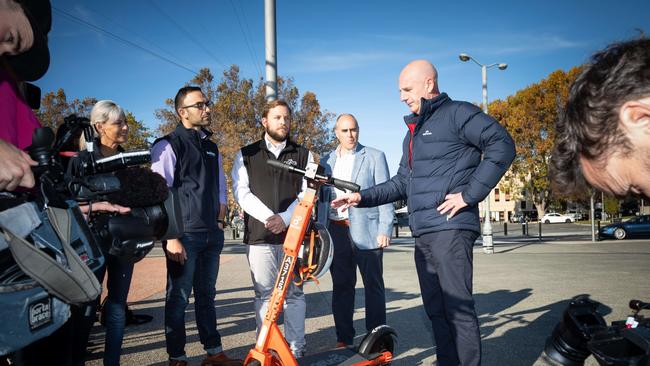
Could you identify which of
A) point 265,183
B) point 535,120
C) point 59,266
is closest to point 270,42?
point 265,183

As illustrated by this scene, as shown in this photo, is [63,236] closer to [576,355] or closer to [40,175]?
[40,175]

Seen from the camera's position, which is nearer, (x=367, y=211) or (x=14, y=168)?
(x=14, y=168)

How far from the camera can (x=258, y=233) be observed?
3.77 m

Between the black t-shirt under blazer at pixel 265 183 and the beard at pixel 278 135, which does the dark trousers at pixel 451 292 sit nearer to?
the black t-shirt under blazer at pixel 265 183

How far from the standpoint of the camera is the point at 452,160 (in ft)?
9.78

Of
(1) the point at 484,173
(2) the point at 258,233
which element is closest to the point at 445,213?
(1) the point at 484,173

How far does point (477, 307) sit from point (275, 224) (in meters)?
3.65

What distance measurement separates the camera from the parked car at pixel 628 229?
64.6 feet

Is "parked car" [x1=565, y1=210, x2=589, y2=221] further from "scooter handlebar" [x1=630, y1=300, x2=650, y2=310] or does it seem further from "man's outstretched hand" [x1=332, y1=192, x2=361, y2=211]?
"scooter handlebar" [x1=630, y1=300, x2=650, y2=310]

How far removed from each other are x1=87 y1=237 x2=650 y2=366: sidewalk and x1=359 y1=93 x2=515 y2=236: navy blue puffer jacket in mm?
1558

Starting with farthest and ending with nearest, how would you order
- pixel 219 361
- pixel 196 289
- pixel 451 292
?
pixel 196 289, pixel 219 361, pixel 451 292

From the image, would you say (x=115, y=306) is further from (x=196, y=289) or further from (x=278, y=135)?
(x=278, y=135)

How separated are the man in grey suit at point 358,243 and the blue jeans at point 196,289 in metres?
1.14

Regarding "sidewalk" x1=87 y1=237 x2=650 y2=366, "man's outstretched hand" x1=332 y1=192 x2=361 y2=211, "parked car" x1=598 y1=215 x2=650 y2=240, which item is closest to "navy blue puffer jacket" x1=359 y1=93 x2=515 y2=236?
"man's outstretched hand" x1=332 y1=192 x2=361 y2=211
